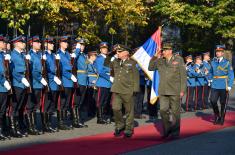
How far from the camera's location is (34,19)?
2725 centimetres

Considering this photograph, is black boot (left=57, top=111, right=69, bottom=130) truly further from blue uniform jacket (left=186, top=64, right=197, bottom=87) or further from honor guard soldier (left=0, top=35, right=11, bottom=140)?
blue uniform jacket (left=186, top=64, right=197, bottom=87)

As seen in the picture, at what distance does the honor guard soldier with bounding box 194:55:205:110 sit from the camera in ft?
70.5

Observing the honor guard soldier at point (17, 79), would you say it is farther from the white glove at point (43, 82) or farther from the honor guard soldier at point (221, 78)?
the honor guard soldier at point (221, 78)

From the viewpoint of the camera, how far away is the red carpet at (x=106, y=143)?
11500 mm

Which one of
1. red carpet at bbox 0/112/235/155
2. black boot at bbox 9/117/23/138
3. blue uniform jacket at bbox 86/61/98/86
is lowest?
red carpet at bbox 0/112/235/155

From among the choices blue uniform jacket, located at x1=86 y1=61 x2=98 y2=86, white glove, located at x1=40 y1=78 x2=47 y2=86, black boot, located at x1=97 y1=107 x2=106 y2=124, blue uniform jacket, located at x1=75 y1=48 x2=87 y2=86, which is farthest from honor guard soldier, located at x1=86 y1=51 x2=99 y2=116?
white glove, located at x1=40 y1=78 x2=47 y2=86

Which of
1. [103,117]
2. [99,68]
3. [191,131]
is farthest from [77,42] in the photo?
[191,131]

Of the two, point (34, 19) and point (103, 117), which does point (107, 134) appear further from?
point (34, 19)

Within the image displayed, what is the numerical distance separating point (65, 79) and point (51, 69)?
2.04 feet

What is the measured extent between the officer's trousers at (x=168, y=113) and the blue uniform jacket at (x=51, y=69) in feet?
7.74

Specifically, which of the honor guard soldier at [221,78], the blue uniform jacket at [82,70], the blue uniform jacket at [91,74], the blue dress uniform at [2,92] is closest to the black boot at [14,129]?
the blue dress uniform at [2,92]

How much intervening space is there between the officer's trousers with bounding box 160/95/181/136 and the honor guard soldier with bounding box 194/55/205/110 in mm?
8028

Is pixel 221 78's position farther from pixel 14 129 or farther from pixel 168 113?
pixel 14 129

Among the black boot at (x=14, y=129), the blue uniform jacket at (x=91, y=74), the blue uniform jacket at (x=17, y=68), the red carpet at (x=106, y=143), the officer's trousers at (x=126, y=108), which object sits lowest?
the red carpet at (x=106, y=143)
